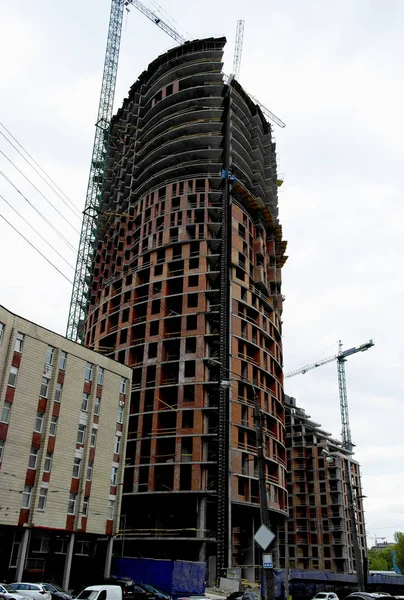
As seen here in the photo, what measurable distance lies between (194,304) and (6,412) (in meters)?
36.2

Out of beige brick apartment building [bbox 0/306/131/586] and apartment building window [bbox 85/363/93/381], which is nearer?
beige brick apartment building [bbox 0/306/131/586]

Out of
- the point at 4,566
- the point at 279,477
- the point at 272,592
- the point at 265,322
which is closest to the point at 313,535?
the point at 279,477

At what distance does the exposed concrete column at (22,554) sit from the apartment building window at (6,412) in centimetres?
866

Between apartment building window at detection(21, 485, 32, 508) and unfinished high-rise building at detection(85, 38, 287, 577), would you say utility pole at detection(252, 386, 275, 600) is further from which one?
unfinished high-rise building at detection(85, 38, 287, 577)

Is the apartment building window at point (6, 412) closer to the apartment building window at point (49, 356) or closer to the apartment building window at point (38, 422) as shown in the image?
the apartment building window at point (38, 422)

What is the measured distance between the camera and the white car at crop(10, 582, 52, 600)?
32.2 metres

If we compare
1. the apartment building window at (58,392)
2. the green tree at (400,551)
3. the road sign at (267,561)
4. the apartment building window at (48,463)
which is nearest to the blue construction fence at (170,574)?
the apartment building window at (48,463)

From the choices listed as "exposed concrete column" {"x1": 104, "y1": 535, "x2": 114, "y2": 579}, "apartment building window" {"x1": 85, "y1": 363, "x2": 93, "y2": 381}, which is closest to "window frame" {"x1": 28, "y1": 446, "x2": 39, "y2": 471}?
"apartment building window" {"x1": 85, "y1": 363, "x2": 93, "y2": 381}

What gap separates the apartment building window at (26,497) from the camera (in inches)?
1672

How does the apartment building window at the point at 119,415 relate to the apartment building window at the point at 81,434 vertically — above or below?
above

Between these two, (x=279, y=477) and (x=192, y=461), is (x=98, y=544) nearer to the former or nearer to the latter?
(x=192, y=461)

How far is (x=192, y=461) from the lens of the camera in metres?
64.4

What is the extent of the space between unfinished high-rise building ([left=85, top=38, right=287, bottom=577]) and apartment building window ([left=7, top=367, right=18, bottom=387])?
2717cm

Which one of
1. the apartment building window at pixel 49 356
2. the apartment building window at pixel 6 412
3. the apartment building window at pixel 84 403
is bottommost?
the apartment building window at pixel 6 412
